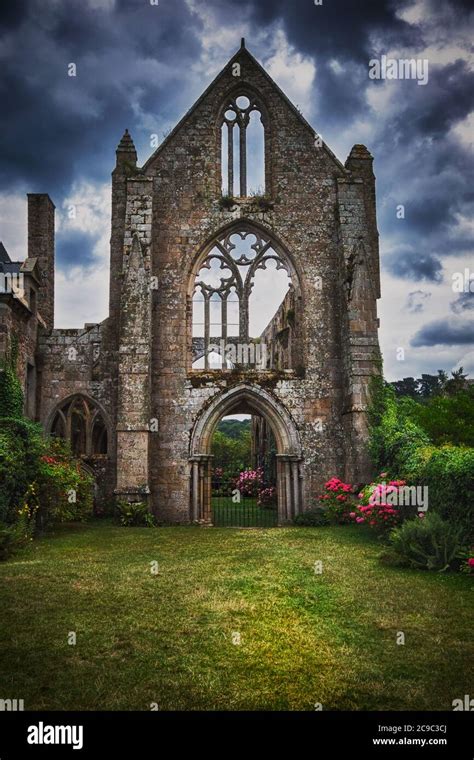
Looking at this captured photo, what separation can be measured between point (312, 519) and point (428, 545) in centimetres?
574

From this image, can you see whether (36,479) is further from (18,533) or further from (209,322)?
(209,322)

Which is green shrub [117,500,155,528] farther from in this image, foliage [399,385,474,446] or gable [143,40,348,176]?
gable [143,40,348,176]

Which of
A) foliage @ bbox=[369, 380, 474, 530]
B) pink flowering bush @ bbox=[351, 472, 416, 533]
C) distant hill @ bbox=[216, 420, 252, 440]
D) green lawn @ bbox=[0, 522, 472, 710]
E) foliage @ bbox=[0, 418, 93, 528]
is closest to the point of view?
green lawn @ bbox=[0, 522, 472, 710]

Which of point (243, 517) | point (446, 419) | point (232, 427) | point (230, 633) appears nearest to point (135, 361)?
point (243, 517)

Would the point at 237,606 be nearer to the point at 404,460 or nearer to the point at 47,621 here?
the point at 47,621

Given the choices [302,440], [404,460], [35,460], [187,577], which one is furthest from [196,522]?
[187,577]

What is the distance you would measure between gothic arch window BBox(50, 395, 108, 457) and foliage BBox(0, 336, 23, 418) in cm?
242

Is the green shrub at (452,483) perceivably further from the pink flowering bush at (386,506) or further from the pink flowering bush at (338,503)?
the pink flowering bush at (338,503)

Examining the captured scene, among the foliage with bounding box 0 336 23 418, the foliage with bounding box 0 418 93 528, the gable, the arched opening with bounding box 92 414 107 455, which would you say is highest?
the gable

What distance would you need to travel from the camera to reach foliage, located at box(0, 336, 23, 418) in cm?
1244

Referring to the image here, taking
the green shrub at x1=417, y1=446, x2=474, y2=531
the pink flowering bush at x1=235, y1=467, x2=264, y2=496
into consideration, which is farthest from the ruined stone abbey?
the pink flowering bush at x1=235, y1=467, x2=264, y2=496

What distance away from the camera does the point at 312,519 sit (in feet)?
44.9

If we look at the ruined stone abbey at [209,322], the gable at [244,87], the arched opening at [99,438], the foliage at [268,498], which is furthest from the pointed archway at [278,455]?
the gable at [244,87]
